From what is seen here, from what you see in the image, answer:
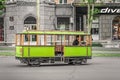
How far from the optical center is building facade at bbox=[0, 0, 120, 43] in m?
60.1

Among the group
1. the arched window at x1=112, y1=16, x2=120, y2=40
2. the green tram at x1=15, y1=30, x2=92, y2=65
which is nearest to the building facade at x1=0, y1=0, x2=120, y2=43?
the arched window at x1=112, y1=16, x2=120, y2=40

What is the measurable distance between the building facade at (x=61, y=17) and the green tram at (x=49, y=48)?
25.6 meters

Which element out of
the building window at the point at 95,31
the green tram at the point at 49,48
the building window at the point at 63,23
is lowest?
the green tram at the point at 49,48

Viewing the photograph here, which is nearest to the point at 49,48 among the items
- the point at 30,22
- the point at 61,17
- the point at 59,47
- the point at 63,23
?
the point at 59,47

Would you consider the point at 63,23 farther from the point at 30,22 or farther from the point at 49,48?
the point at 49,48

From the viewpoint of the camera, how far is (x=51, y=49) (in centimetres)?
3284

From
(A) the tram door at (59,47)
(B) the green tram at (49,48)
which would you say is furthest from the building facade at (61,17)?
(A) the tram door at (59,47)

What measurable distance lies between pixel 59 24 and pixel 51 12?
249 cm

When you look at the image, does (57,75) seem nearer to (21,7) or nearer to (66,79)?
(66,79)

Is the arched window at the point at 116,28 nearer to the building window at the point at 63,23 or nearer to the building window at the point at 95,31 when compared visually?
the building window at the point at 95,31

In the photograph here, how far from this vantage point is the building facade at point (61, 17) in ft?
197

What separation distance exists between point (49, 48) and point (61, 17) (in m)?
30.3

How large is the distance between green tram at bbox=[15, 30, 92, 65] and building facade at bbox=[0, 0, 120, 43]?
84.0ft

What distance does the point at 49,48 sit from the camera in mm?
32781
